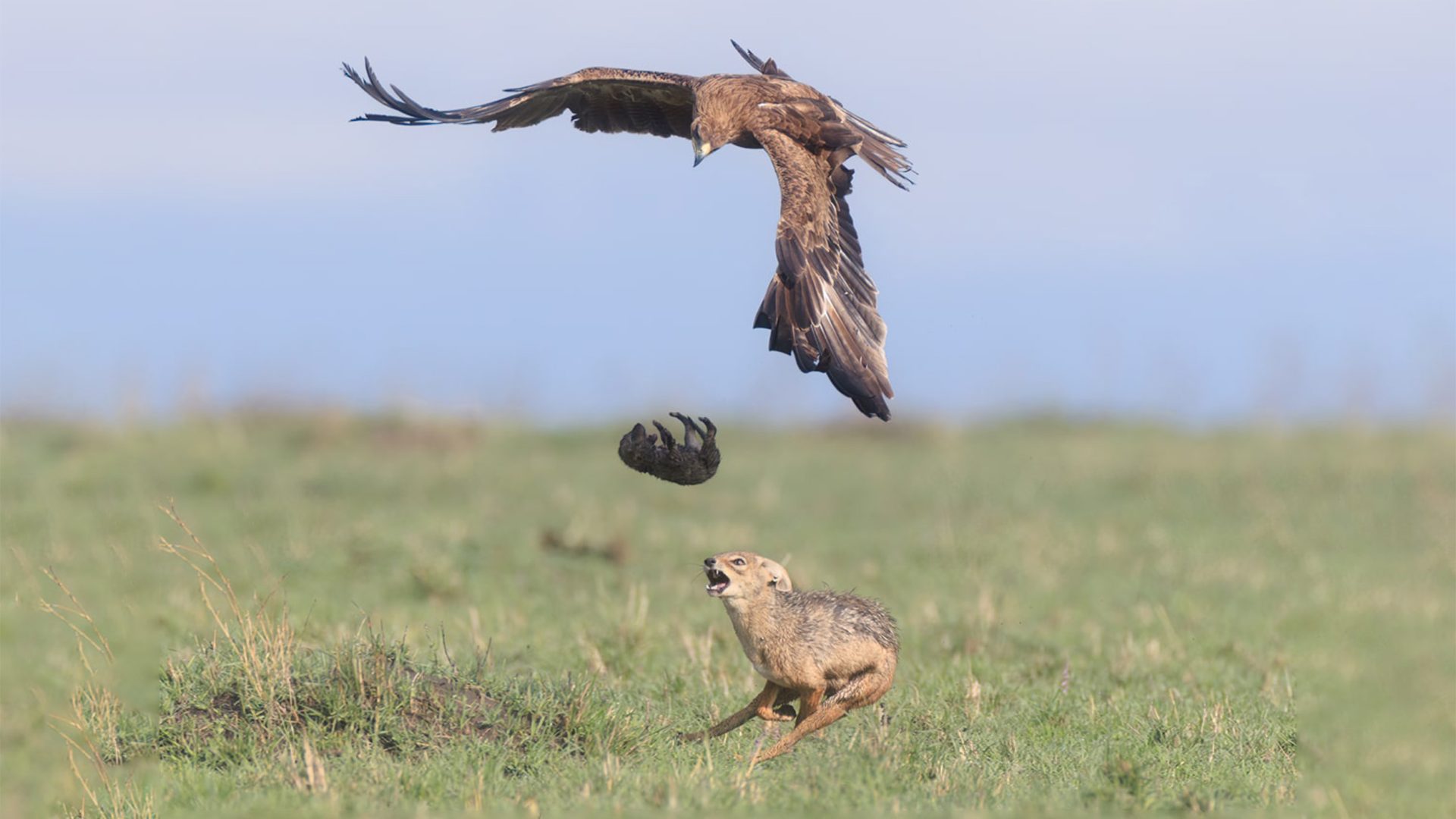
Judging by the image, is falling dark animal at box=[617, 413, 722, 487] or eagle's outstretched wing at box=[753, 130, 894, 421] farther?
falling dark animal at box=[617, 413, 722, 487]

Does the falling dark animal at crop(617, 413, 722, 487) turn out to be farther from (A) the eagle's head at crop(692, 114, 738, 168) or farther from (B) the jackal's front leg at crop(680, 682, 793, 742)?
(A) the eagle's head at crop(692, 114, 738, 168)

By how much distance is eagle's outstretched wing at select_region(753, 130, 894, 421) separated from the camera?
255 inches

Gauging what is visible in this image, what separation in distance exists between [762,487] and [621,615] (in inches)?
292

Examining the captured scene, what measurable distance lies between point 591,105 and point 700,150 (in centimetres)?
116

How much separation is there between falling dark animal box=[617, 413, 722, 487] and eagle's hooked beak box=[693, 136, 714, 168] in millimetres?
1938

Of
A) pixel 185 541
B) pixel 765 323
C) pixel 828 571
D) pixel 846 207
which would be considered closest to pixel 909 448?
pixel 828 571

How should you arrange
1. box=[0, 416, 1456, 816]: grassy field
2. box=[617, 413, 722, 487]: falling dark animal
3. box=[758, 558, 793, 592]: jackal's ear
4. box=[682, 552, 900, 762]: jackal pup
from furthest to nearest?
box=[617, 413, 722, 487]: falling dark animal, box=[758, 558, 793, 592]: jackal's ear, box=[682, 552, 900, 762]: jackal pup, box=[0, 416, 1456, 816]: grassy field

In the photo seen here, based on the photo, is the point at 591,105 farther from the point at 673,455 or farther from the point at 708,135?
the point at 673,455

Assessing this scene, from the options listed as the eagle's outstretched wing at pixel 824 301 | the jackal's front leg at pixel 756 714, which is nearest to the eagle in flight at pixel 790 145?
the eagle's outstretched wing at pixel 824 301

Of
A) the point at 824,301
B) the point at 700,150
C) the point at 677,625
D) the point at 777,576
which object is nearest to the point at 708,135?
the point at 700,150

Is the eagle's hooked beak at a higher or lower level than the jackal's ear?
higher

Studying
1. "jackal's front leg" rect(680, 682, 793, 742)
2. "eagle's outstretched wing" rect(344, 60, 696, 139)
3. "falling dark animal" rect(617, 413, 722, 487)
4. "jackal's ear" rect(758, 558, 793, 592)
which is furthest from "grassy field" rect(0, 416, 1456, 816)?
"eagle's outstretched wing" rect(344, 60, 696, 139)

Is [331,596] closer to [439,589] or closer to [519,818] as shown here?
[439,589]

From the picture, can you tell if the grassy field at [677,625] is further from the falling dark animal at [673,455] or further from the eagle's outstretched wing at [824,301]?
the eagle's outstretched wing at [824,301]
